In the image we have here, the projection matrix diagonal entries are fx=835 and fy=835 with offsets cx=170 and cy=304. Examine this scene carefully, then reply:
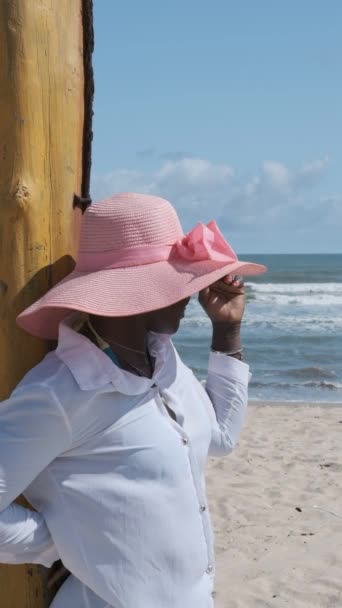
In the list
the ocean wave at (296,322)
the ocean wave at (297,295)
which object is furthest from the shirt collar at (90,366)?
the ocean wave at (297,295)

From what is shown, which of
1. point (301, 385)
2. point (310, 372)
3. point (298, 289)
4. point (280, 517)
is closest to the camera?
point (280, 517)

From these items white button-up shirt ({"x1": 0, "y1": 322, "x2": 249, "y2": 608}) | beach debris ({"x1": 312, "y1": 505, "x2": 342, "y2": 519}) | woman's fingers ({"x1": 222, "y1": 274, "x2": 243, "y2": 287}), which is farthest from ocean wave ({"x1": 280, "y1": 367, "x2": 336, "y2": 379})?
white button-up shirt ({"x1": 0, "y1": 322, "x2": 249, "y2": 608})

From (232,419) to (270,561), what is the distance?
279 centimetres

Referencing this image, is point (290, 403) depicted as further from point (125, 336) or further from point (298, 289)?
point (298, 289)

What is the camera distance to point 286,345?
17.6m

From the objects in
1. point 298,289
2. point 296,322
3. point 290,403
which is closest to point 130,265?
point 290,403

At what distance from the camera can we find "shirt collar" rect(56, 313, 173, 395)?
1.86 metres

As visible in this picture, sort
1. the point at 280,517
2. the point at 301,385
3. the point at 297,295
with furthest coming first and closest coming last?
the point at 297,295 < the point at 301,385 < the point at 280,517

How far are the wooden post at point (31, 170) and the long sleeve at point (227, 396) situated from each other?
22.6 inches

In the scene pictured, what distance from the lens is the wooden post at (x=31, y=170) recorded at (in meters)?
2.02

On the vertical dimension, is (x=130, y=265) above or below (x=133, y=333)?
above

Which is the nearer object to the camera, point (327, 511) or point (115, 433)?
point (115, 433)

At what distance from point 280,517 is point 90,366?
14.1 ft

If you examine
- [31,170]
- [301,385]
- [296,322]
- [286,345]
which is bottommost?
[296,322]
